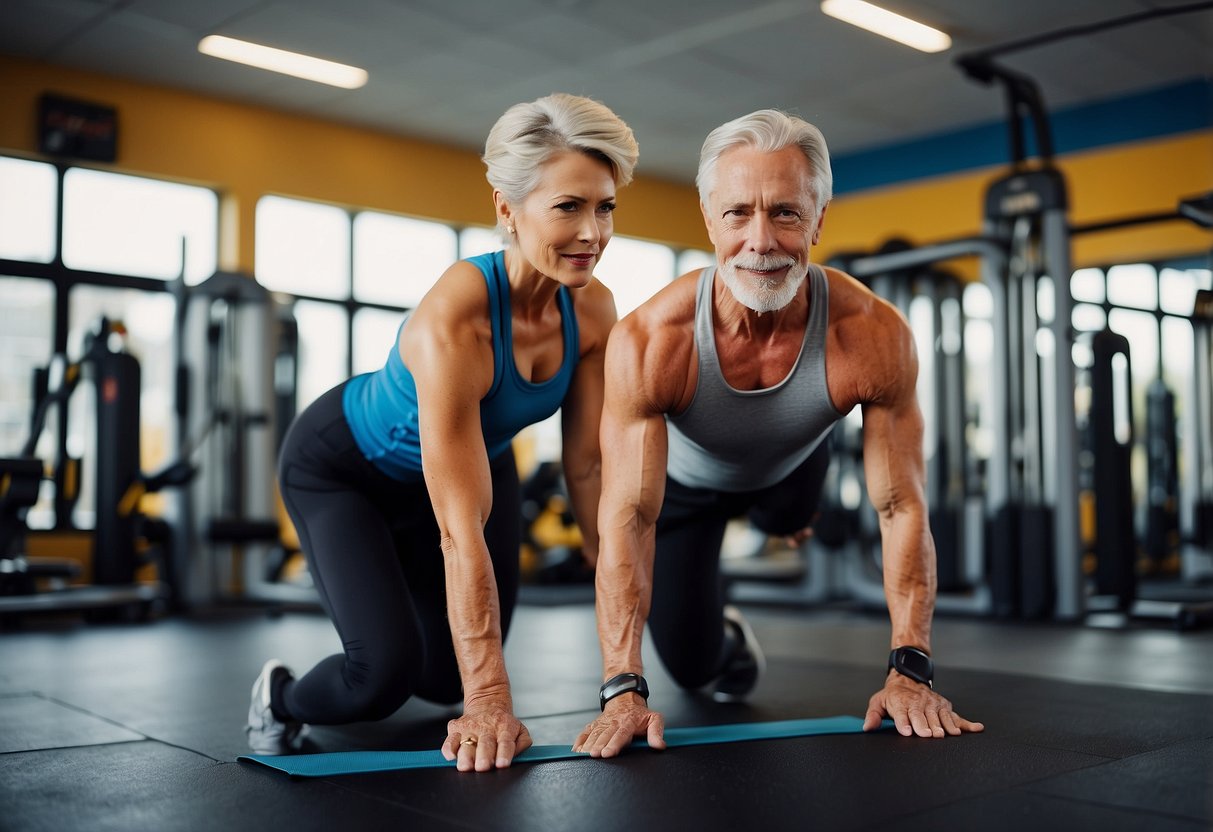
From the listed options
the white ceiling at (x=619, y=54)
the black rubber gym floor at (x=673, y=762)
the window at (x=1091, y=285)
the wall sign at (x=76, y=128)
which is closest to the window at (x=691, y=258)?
the white ceiling at (x=619, y=54)

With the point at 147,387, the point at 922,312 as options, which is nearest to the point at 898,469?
the point at 922,312

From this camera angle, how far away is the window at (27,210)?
20.1 ft

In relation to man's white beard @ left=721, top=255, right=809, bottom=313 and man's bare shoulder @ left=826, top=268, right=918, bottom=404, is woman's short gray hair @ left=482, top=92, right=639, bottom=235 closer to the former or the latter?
man's white beard @ left=721, top=255, right=809, bottom=313

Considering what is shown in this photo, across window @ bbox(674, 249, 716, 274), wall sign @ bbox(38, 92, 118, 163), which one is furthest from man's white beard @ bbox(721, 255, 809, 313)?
window @ bbox(674, 249, 716, 274)

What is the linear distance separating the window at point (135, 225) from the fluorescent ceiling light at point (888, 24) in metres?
3.56

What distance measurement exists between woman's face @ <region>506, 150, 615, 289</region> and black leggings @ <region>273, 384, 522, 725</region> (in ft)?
1.86

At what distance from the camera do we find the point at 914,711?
1.98m

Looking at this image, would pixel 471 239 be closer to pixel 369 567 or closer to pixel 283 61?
pixel 283 61

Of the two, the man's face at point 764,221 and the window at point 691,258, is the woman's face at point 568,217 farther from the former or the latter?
the window at point 691,258

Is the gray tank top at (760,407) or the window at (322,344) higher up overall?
the window at (322,344)

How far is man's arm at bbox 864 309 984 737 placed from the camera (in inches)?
78.8

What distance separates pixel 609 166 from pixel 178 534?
4.52 metres

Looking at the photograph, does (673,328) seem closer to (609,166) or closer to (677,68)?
(609,166)

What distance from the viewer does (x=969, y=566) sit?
511cm
